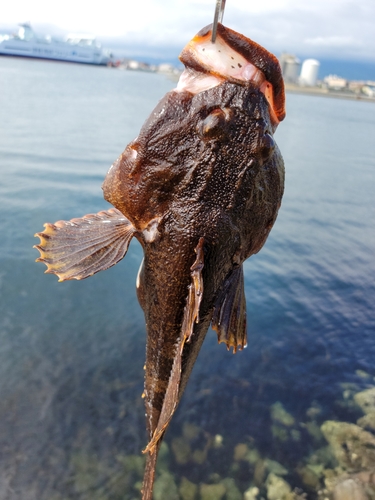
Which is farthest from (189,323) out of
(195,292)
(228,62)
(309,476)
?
(309,476)

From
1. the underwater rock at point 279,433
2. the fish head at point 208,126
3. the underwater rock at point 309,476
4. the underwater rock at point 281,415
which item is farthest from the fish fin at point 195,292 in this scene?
the underwater rock at point 281,415

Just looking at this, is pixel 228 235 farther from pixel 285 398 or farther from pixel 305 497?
pixel 285 398

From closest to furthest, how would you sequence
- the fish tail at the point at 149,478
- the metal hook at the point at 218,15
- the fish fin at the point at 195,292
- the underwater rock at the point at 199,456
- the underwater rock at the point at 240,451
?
1. the metal hook at the point at 218,15
2. the fish fin at the point at 195,292
3. the fish tail at the point at 149,478
4. the underwater rock at the point at 199,456
5. the underwater rock at the point at 240,451

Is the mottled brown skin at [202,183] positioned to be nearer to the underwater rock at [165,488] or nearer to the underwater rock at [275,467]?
the underwater rock at [165,488]

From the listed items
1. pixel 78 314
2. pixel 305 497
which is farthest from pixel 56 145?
pixel 305 497

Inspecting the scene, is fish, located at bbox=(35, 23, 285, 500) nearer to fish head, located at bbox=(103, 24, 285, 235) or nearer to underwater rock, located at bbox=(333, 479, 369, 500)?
fish head, located at bbox=(103, 24, 285, 235)
